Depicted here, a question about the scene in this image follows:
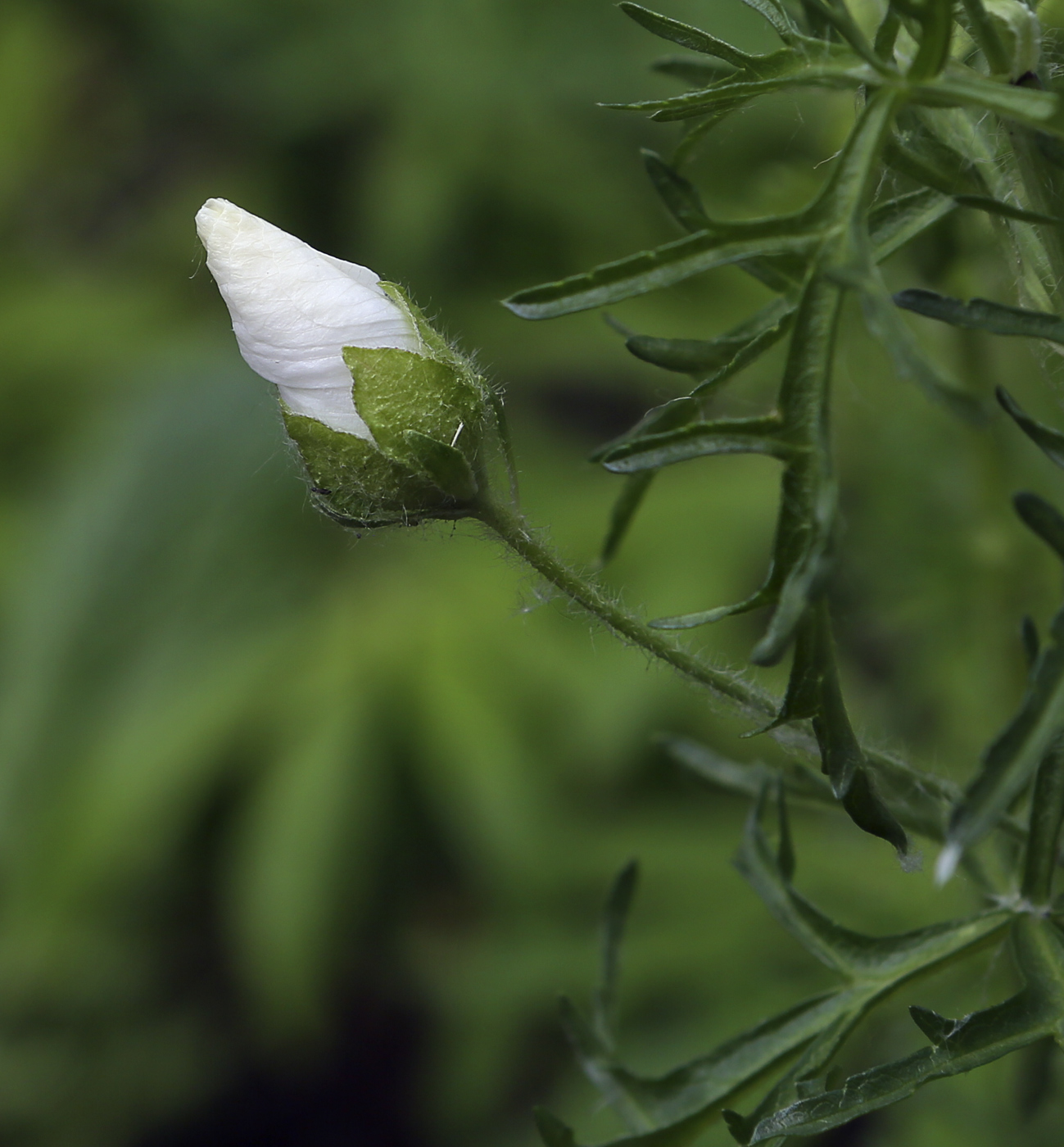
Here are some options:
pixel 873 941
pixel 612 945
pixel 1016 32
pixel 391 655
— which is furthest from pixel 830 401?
pixel 391 655

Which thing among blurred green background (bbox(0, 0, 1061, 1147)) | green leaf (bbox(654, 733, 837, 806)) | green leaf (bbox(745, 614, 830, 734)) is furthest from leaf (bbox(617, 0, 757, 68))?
blurred green background (bbox(0, 0, 1061, 1147))

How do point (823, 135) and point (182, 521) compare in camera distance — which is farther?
point (182, 521)

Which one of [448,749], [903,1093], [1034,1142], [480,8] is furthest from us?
[480,8]

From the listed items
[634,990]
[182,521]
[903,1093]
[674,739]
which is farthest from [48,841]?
[903,1093]

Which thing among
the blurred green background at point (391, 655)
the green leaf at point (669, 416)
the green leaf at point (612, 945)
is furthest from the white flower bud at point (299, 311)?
the blurred green background at point (391, 655)

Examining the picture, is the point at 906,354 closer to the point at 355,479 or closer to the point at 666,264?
the point at 666,264

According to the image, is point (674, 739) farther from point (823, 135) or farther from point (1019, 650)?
point (823, 135)

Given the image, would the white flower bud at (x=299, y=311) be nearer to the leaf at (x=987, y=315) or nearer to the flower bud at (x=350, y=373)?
the flower bud at (x=350, y=373)
